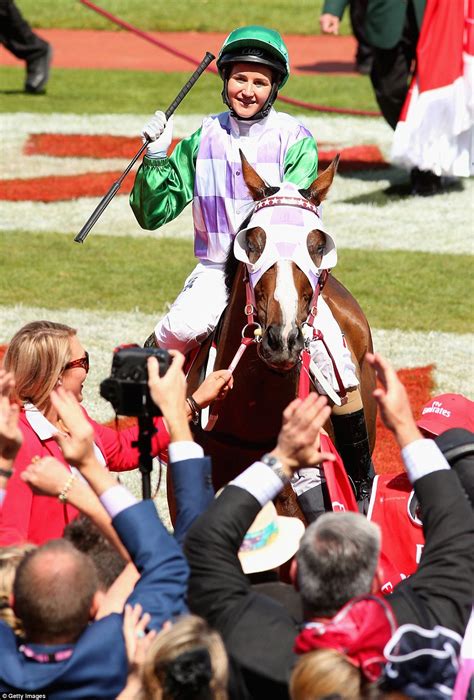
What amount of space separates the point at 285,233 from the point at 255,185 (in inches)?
15.2

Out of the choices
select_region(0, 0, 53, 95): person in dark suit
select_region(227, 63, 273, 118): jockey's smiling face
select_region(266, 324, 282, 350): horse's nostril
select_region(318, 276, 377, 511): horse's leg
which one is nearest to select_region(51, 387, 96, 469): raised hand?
select_region(266, 324, 282, 350): horse's nostril

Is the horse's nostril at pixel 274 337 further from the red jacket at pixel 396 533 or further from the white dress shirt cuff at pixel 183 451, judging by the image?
the white dress shirt cuff at pixel 183 451

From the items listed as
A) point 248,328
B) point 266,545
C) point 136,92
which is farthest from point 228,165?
point 136,92

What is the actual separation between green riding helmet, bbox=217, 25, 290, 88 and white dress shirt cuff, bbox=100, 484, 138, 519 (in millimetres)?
2792

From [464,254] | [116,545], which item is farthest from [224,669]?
[464,254]

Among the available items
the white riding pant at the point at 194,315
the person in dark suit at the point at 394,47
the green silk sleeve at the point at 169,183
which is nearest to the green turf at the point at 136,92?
the person in dark suit at the point at 394,47

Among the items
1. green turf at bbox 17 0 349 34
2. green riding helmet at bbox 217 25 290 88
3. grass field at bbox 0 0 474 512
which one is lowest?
green turf at bbox 17 0 349 34

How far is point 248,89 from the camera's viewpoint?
18.8 feet

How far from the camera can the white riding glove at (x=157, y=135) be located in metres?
5.77

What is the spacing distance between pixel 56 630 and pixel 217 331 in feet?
7.64

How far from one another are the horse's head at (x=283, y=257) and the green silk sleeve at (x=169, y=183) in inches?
30.0

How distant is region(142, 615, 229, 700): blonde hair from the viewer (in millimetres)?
3039

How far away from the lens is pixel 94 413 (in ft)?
26.7

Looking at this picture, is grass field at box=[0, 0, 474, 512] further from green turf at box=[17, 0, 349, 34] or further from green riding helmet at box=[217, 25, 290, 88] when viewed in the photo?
green turf at box=[17, 0, 349, 34]
